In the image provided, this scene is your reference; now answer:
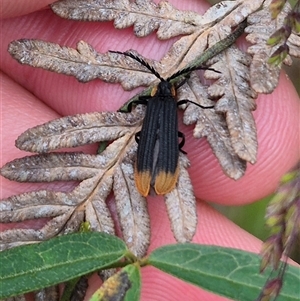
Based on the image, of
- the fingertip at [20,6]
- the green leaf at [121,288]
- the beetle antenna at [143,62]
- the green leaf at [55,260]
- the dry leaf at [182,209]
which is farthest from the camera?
the fingertip at [20,6]

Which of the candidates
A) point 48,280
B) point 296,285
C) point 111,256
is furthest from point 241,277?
point 48,280

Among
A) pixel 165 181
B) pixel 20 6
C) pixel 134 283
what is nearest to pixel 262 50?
pixel 165 181

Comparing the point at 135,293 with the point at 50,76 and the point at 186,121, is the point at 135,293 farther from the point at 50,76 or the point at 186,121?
the point at 50,76

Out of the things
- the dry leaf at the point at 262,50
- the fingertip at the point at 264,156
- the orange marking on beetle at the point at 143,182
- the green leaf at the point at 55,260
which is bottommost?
the green leaf at the point at 55,260

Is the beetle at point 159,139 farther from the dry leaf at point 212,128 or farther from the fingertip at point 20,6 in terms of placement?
the fingertip at point 20,6

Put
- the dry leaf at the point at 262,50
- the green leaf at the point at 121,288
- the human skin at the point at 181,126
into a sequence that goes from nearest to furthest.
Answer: the green leaf at the point at 121,288 < the dry leaf at the point at 262,50 < the human skin at the point at 181,126

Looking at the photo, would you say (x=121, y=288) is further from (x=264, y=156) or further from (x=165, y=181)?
(x=264, y=156)

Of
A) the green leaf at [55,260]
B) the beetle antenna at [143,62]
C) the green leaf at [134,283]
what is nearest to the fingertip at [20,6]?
the beetle antenna at [143,62]
